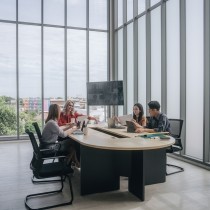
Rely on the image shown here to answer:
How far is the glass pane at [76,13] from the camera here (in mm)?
7820

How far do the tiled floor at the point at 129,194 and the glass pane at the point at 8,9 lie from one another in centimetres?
451

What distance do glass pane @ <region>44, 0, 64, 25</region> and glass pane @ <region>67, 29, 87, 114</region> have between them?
46 cm

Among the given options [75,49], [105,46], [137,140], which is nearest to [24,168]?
[137,140]

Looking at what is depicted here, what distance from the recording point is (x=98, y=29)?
8.23 meters

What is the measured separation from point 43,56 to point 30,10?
54.3 inches

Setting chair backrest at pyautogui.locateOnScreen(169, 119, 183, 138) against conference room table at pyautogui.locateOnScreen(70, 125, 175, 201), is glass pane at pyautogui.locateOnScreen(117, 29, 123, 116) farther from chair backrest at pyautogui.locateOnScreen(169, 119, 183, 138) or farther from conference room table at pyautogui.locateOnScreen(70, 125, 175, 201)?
conference room table at pyautogui.locateOnScreen(70, 125, 175, 201)

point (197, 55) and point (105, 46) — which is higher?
point (105, 46)

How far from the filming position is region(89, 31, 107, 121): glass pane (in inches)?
320

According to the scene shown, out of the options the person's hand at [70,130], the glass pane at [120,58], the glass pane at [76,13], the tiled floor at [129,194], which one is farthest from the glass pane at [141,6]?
the tiled floor at [129,194]

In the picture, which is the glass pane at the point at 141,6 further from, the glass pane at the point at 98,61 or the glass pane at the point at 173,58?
the glass pane at the point at 98,61

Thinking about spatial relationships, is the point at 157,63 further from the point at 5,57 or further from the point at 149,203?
the point at 5,57

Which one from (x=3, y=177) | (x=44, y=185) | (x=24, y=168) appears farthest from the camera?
(x=24, y=168)

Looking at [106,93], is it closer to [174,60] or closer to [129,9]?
[174,60]

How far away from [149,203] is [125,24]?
18.6 ft
